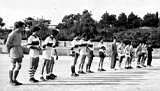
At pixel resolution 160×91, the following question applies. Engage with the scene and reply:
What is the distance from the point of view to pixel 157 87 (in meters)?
12.8

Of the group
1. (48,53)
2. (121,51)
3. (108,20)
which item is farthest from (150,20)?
(48,53)

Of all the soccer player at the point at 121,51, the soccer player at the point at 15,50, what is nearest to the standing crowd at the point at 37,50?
the soccer player at the point at 15,50

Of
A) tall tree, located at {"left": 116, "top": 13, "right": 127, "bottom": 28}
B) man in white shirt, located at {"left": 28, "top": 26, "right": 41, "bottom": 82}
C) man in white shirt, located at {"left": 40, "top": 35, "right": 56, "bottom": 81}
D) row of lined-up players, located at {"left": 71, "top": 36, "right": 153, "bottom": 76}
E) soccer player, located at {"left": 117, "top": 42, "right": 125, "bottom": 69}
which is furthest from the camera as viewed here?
tall tree, located at {"left": 116, "top": 13, "right": 127, "bottom": 28}

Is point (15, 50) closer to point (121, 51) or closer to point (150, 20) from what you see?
point (121, 51)

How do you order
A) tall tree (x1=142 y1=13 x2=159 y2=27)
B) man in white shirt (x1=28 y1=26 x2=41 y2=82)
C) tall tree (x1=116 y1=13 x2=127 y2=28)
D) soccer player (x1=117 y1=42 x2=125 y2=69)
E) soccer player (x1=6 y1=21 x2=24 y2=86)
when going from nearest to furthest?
soccer player (x1=6 y1=21 x2=24 y2=86)
man in white shirt (x1=28 y1=26 x2=41 y2=82)
soccer player (x1=117 y1=42 x2=125 y2=69)
tall tree (x1=116 y1=13 x2=127 y2=28)
tall tree (x1=142 y1=13 x2=159 y2=27)

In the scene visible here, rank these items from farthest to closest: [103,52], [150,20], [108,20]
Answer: [150,20] < [108,20] < [103,52]

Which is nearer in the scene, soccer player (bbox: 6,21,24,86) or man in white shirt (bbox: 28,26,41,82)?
soccer player (bbox: 6,21,24,86)

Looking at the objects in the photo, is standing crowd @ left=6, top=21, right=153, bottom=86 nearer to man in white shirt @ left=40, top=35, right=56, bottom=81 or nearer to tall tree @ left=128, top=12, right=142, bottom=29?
man in white shirt @ left=40, top=35, right=56, bottom=81

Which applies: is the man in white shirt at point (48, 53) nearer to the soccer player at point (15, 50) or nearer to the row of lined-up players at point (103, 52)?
the row of lined-up players at point (103, 52)

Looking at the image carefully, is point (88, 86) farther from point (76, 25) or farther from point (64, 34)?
point (76, 25)

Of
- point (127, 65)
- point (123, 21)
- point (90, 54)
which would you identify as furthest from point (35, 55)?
point (123, 21)

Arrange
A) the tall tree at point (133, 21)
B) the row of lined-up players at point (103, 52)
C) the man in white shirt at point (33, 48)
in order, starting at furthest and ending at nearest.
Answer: the tall tree at point (133, 21) → the row of lined-up players at point (103, 52) → the man in white shirt at point (33, 48)

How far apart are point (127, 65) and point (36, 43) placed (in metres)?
12.1

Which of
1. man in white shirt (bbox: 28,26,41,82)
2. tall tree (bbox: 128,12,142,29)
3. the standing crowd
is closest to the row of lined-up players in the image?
the standing crowd
